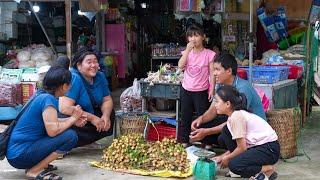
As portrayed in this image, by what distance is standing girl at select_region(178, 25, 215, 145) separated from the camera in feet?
21.0

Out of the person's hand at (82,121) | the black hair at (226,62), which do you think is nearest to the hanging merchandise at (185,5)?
the black hair at (226,62)

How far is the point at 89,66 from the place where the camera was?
6172mm

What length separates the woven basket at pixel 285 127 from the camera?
6.20 m

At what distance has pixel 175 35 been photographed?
42.1 ft

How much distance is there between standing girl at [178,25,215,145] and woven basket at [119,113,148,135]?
21.4 inches

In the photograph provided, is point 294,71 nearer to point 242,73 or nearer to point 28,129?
point 242,73

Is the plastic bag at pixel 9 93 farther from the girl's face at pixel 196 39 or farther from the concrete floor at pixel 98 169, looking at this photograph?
the girl's face at pixel 196 39

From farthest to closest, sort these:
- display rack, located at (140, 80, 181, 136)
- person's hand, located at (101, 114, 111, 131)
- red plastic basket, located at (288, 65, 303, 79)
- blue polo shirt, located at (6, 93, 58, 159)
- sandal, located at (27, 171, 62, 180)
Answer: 1. red plastic basket, located at (288, 65, 303, 79)
2. display rack, located at (140, 80, 181, 136)
3. person's hand, located at (101, 114, 111, 131)
4. sandal, located at (27, 171, 62, 180)
5. blue polo shirt, located at (6, 93, 58, 159)

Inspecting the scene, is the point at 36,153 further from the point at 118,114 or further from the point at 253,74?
the point at 253,74

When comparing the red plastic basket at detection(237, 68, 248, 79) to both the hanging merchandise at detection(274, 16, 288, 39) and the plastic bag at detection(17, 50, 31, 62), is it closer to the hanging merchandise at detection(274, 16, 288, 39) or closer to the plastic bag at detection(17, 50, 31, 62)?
the hanging merchandise at detection(274, 16, 288, 39)

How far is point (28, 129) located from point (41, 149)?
230 mm

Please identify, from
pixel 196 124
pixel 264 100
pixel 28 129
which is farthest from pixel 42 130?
pixel 264 100

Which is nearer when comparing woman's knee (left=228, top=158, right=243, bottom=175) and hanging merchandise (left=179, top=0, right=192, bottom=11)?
woman's knee (left=228, top=158, right=243, bottom=175)

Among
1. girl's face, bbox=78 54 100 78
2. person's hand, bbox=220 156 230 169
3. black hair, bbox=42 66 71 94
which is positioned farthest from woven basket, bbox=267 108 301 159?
black hair, bbox=42 66 71 94
